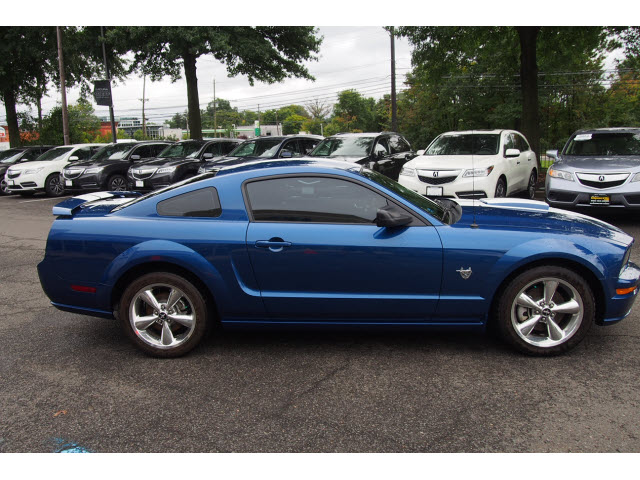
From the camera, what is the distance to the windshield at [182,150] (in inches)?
590

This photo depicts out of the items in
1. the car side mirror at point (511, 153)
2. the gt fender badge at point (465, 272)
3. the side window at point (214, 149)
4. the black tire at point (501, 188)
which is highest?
the side window at point (214, 149)

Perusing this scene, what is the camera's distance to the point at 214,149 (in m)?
15.2

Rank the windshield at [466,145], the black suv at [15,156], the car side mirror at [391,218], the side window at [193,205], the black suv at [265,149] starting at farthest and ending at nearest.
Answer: the black suv at [15,156], the black suv at [265,149], the windshield at [466,145], the side window at [193,205], the car side mirror at [391,218]

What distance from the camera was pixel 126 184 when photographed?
15.3 meters

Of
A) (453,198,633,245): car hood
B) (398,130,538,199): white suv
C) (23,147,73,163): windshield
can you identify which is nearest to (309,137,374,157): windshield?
(398,130,538,199): white suv

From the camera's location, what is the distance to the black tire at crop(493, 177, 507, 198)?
9955 millimetres

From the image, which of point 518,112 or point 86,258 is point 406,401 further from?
point 518,112

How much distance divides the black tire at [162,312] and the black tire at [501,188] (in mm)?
7345

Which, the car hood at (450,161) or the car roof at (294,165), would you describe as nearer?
the car roof at (294,165)

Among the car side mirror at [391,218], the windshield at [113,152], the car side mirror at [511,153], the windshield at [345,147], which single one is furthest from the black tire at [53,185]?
the car side mirror at [391,218]

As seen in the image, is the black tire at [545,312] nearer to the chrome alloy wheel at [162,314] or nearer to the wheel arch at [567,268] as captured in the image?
the wheel arch at [567,268]

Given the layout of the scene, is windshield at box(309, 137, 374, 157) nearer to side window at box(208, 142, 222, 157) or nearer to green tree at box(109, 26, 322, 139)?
side window at box(208, 142, 222, 157)

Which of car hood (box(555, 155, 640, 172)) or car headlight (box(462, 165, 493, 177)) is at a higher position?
car hood (box(555, 155, 640, 172))

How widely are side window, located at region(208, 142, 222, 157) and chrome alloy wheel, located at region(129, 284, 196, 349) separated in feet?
38.1
